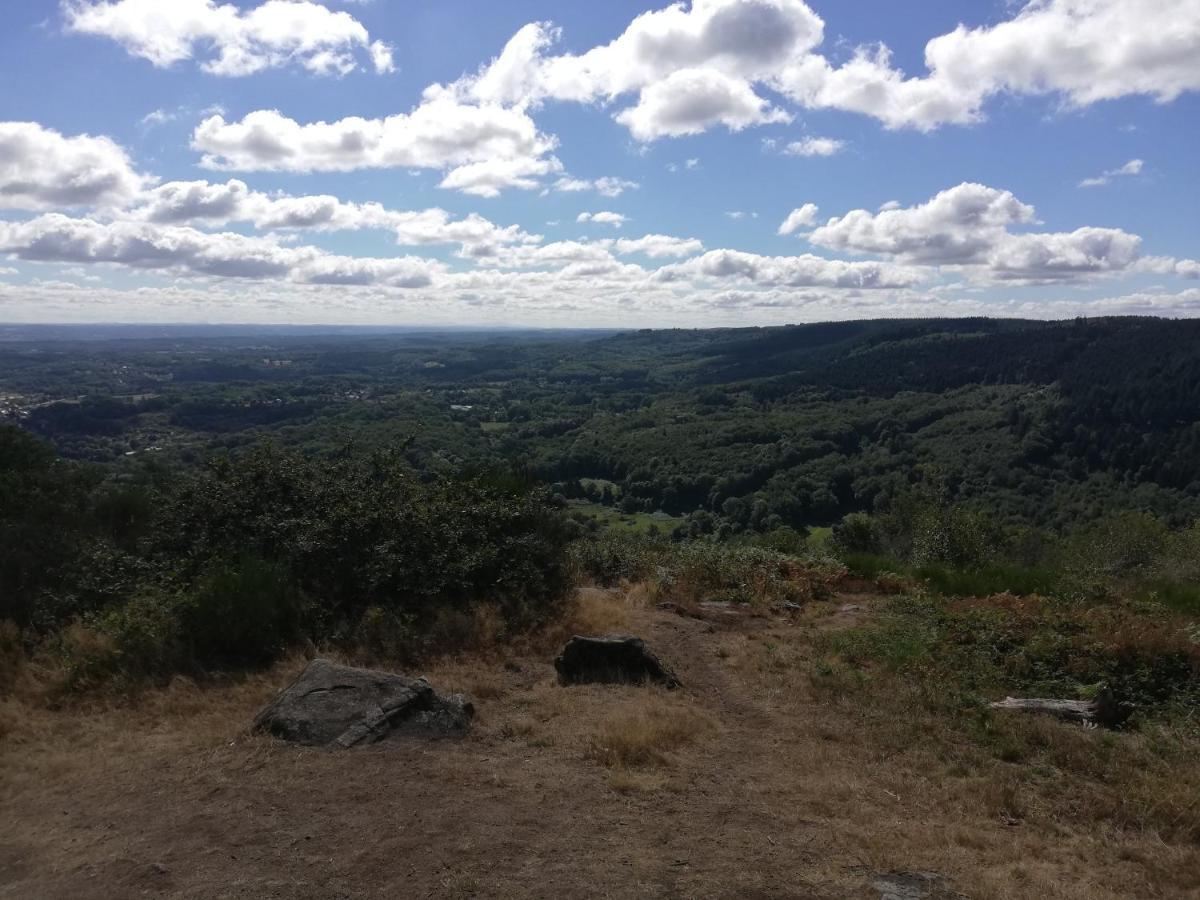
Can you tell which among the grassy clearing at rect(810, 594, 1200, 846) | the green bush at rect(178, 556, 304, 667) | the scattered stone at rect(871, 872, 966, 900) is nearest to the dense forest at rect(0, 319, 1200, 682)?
the green bush at rect(178, 556, 304, 667)

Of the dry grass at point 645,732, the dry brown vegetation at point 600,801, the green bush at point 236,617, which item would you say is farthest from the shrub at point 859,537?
the green bush at point 236,617

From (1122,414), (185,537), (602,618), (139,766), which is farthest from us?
(1122,414)

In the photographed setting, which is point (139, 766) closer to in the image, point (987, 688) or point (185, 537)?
point (185, 537)

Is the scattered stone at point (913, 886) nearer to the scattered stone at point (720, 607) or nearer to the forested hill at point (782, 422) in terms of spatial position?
the scattered stone at point (720, 607)

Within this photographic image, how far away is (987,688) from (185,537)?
36.6 ft

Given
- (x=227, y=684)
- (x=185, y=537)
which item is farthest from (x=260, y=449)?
(x=227, y=684)

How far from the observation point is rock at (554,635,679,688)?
9.25 m

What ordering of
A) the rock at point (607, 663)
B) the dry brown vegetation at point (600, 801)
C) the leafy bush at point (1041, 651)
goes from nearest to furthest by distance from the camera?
1. the dry brown vegetation at point (600, 801)
2. the leafy bush at point (1041, 651)
3. the rock at point (607, 663)

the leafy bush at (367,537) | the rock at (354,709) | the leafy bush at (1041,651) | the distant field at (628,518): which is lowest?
the distant field at (628,518)

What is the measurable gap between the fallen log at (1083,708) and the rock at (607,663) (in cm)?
395

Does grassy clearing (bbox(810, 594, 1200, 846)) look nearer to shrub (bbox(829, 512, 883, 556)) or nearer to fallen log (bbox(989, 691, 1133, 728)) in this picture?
fallen log (bbox(989, 691, 1133, 728))

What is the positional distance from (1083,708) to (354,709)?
25.8ft

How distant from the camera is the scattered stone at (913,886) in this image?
183 inches

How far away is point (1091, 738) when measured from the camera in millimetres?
7348
